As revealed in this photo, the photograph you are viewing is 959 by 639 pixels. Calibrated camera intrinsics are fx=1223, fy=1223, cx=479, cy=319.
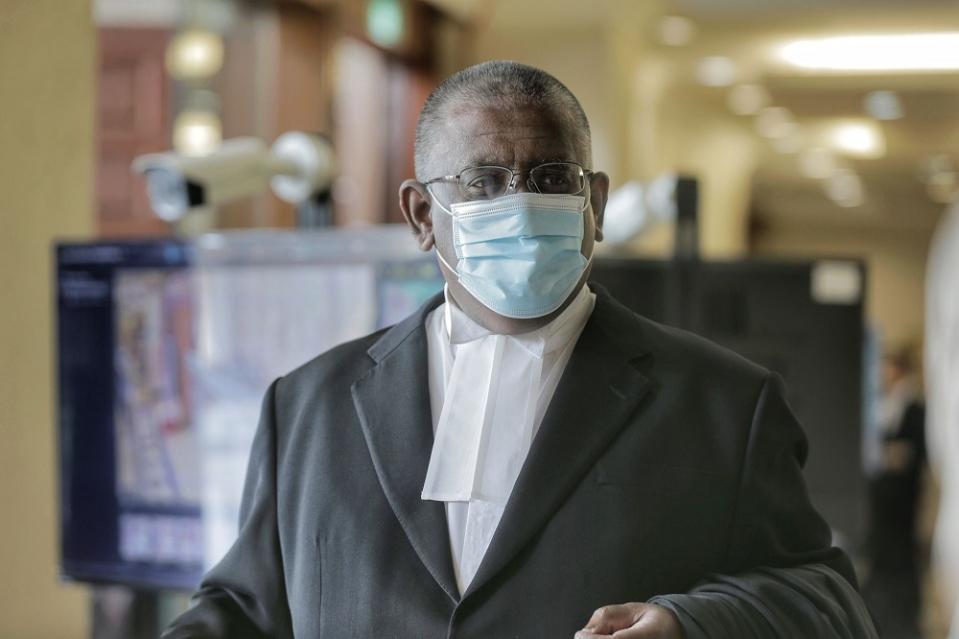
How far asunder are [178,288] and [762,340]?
47.1 inches

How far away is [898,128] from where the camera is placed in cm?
1166

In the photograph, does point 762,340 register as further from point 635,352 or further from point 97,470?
point 635,352

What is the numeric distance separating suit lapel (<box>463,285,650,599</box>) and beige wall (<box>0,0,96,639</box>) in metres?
1.40

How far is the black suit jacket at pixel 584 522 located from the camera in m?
0.98

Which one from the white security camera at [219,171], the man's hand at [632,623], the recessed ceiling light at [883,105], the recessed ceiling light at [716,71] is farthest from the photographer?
the recessed ceiling light at [883,105]

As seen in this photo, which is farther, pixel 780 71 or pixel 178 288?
pixel 780 71

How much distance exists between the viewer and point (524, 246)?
977 millimetres

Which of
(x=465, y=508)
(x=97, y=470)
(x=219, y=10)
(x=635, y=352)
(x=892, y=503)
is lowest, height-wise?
(x=892, y=503)

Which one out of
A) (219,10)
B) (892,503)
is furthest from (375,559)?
(892,503)

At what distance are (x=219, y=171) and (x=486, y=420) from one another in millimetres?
1092

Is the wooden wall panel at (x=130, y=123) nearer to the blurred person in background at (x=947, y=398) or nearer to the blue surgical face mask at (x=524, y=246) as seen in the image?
the blurred person in background at (x=947, y=398)

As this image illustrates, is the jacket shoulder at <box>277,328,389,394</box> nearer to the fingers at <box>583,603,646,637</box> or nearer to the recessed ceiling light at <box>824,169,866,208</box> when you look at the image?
the fingers at <box>583,603,646,637</box>

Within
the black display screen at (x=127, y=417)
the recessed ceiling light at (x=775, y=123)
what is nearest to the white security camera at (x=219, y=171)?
the black display screen at (x=127, y=417)

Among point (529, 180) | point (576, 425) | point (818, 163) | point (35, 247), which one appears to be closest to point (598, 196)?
point (529, 180)
